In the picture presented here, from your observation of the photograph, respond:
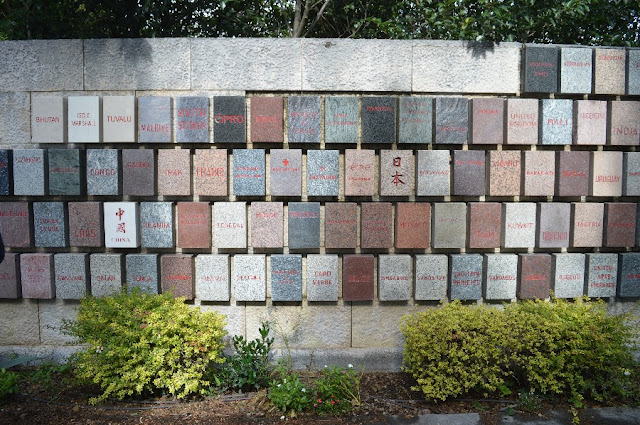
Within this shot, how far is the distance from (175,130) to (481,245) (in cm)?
363

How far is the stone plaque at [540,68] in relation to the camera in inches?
192

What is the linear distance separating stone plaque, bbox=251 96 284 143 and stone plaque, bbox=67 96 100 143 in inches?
67.6

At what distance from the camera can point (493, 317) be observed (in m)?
4.27

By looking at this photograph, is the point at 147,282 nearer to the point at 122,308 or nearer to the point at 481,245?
the point at 122,308

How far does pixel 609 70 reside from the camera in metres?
4.97

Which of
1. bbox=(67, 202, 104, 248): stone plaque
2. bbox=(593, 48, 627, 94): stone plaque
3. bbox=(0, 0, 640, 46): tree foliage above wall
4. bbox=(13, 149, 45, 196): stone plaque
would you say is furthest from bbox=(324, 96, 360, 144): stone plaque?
bbox=(13, 149, 45, 196): stone plaque

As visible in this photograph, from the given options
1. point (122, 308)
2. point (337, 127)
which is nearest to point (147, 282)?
point (122, 308)

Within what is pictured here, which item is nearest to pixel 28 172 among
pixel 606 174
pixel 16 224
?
pixel 16 224

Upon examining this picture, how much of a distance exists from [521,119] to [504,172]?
0.62 m

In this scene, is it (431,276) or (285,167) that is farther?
(431,276)

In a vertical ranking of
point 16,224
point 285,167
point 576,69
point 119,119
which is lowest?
point 16,224

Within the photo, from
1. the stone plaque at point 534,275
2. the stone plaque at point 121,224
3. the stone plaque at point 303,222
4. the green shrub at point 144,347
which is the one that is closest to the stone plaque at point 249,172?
the stone plaque at point 303,222

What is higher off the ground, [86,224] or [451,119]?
[451,119]

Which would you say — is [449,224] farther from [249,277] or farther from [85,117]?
[85,117]
